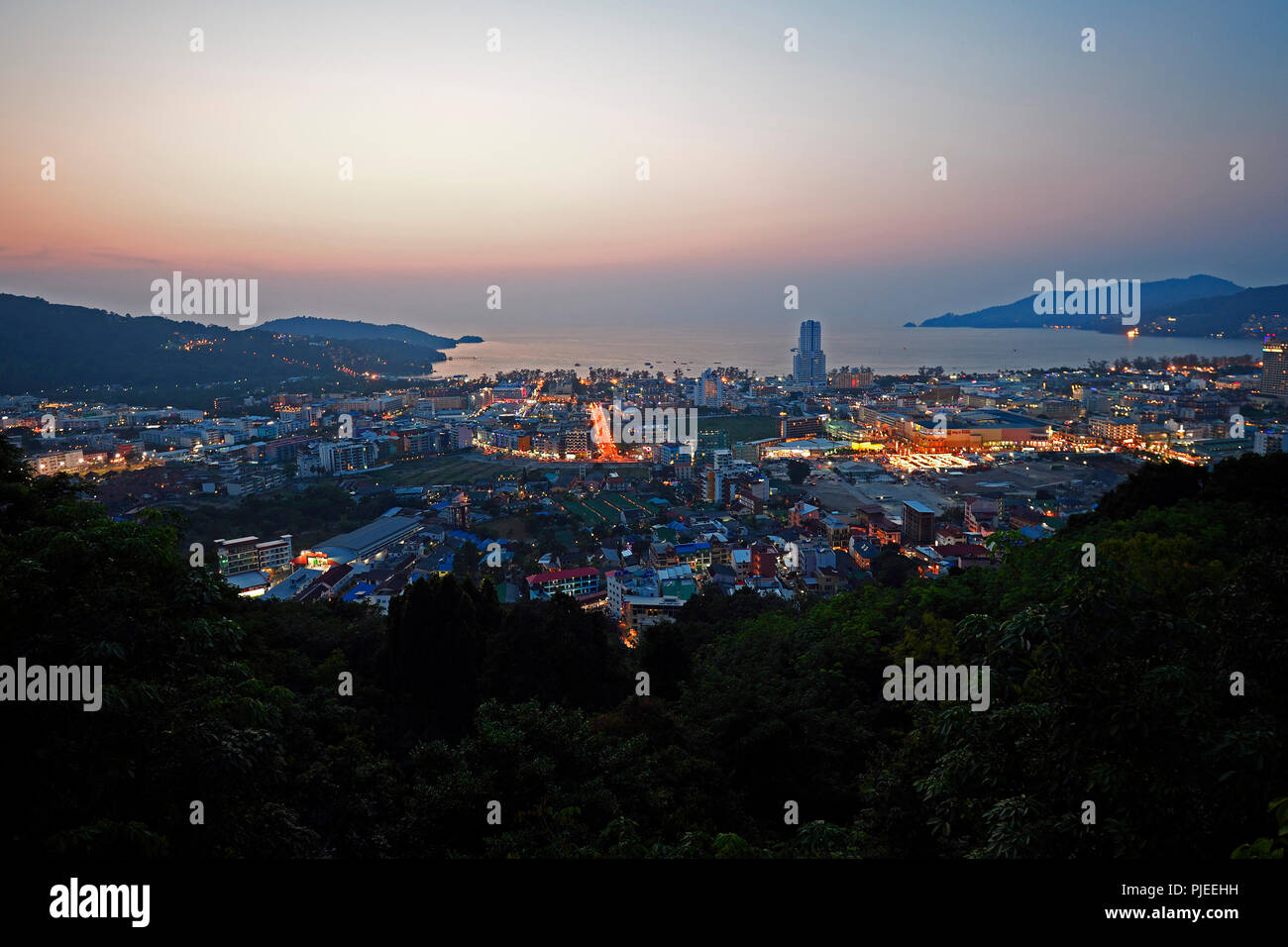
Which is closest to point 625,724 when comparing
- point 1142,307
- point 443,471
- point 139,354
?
point 443,471

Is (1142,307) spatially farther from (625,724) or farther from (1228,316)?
(625,724)

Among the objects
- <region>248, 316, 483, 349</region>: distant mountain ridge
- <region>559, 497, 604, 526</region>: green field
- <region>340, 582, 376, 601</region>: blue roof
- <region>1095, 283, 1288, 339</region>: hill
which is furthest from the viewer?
<region>248, 316, 483, 349</region>: distant mountain ridge

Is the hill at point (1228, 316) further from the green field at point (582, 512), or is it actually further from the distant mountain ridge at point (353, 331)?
the distant mountain ridge at point (353, 331)

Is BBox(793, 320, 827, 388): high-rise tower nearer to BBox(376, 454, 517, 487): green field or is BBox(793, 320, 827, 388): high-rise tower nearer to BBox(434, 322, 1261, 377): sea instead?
BBox(434, 322, 1261, 377): sea

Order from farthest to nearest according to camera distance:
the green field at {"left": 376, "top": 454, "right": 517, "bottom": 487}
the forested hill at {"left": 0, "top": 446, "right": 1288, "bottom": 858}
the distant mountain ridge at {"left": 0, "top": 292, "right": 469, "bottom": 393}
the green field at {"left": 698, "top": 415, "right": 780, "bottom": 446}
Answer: the distant mountain ridge at {"left": 0, "top": 292, "right": 469, "bottom": 393} < the green field at {"left": 698, "top": 415, "right": 780, "bottom": 446} < the green field at {"left": 376, "top": 454, "right": 517, "bottom": 487} < the forested hill at {"left": 0, "top": 446, "right": 1288, "bottom": 858}

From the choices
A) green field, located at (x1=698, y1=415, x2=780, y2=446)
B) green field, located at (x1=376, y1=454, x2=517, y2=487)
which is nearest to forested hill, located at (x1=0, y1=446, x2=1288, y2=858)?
green field, located at (x1=376, y1=454, x2=517, y2=487)

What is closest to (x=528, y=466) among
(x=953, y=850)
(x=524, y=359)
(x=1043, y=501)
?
(x=1043, y=501)
